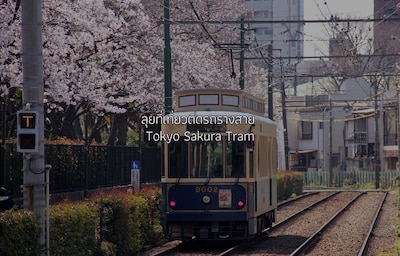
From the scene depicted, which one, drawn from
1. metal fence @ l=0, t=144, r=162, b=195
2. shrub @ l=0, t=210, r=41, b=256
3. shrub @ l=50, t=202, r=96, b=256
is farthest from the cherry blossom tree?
shrub @ l=0, t=210, r=41, b=256

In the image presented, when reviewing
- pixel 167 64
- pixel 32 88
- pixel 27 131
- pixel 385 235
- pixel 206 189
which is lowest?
pixel 385 235

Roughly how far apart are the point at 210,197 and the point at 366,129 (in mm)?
54152

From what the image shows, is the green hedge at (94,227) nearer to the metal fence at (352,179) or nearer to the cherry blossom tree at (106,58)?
the cherry blossom tree at (106,58)

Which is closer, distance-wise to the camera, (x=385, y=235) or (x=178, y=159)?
(x=178, y=159)

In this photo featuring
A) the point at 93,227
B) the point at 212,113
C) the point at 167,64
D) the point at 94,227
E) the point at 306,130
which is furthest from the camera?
the point at 306,130

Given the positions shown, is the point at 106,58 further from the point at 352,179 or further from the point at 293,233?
the point at 352,179

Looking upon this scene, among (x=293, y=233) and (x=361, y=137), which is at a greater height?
(x=361, y=137)

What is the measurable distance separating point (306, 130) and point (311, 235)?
5596cm

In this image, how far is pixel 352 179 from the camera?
63250 mm

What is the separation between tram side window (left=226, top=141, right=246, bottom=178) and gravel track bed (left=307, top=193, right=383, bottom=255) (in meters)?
2.31

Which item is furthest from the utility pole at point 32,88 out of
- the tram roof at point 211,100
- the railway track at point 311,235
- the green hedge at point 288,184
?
the green hedge at point 288,184

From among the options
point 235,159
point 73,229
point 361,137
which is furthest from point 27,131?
point 361,137

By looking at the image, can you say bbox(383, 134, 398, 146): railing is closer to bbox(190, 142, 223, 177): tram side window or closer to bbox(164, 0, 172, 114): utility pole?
bbox(164, 0, 172, 114): utility pole

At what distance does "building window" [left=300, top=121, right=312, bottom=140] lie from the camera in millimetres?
77919
